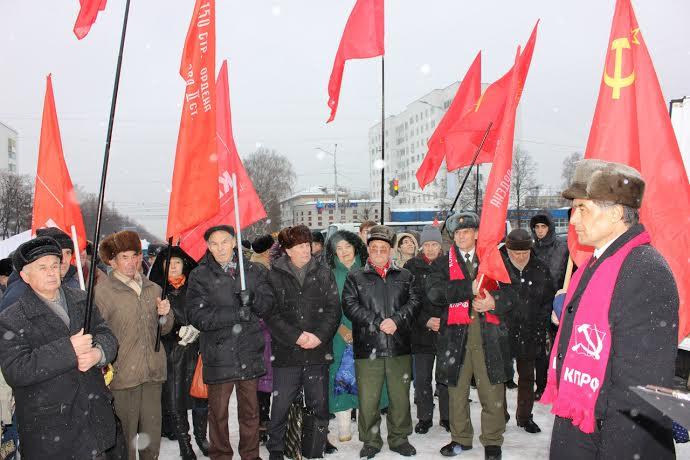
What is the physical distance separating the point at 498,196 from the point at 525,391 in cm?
250

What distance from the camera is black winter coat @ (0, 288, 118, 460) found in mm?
3041

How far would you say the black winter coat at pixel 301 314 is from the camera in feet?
16.3

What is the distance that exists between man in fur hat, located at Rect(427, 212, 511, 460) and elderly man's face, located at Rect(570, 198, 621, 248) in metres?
2.12

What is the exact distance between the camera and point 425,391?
5.88 metres

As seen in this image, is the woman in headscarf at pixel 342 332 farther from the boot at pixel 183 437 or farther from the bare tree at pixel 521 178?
the bare tree at pixel 521 178

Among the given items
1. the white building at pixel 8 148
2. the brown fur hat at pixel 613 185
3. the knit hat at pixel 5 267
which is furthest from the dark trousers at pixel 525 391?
the white building at pixel 8 148

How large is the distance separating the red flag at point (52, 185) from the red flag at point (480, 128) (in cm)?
385

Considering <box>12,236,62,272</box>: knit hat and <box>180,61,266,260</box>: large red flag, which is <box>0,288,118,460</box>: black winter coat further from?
<box>180,61,266,260</box>: large red flag

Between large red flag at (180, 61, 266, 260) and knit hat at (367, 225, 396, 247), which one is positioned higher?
large red flag at (180, 61, 266, 260)

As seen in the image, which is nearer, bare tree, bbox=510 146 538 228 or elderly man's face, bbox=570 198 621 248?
elderly man's face, bbox=570 198 621 248

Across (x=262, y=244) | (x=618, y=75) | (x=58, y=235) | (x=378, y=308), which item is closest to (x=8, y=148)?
(x=262, y=244)

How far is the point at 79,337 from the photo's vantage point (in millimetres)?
3156

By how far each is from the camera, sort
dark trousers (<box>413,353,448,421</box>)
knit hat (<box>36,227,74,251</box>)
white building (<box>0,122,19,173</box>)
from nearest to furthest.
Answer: knit hat (<box>36,227,74,251</box>), dark trousers (<box>413,353,448,421</box>), white building (<box>0,122,19,173</box>)

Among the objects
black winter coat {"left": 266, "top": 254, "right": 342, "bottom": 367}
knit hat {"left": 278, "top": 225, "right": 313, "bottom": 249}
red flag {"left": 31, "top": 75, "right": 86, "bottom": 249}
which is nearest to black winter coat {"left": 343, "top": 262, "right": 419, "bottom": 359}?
black winter coat {"left": 266, "top": 254, "right": 342, "bottom": 367}
